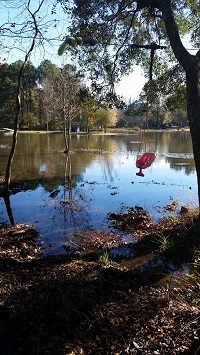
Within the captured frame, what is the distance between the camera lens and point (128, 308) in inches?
141

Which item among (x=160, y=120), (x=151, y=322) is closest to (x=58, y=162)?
(x=151, y=322)

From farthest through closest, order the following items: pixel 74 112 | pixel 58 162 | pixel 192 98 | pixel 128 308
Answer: pixel 74 112
pixel 58 162
pixel 192 98
pixel 128 308

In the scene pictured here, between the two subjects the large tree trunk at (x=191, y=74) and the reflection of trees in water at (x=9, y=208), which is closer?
the large tree trunk at (x=191, y=74)

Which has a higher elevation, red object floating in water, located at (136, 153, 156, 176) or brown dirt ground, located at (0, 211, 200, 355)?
red object floating in water, located at (136, 153, 156, 176)

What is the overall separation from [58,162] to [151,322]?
16.9 meters

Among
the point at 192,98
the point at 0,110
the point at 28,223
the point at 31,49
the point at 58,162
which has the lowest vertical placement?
the point at 28,223

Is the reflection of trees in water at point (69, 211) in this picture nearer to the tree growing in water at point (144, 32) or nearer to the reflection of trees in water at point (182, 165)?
the tree growing in water at point (144, 32)

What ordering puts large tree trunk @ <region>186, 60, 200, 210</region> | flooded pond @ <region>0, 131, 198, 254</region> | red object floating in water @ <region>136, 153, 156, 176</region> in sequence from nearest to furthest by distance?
large tree trunk @ <region>186, 60, 200, 210</region>
red object floating in water @ <region>136, 153, 156, 176</region>
flooded pond @ <region>0, 131, 198, 254</region>

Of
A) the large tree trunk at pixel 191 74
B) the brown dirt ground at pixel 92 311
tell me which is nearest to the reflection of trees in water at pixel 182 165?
the large tree trunk at pixel 191 74

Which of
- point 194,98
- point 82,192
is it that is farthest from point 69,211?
point 194,98

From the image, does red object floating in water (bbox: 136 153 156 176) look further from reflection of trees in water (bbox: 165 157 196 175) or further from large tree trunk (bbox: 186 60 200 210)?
reflection of trees in water (bbox: 165 157 196 175)

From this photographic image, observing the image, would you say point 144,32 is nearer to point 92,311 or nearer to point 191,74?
point 191,74

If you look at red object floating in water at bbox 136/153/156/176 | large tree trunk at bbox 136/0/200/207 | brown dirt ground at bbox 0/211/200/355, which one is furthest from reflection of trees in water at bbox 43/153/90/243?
large tree trunk at bbox 136/0/200/207

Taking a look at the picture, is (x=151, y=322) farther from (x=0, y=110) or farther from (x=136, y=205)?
(x=0, y=110)
